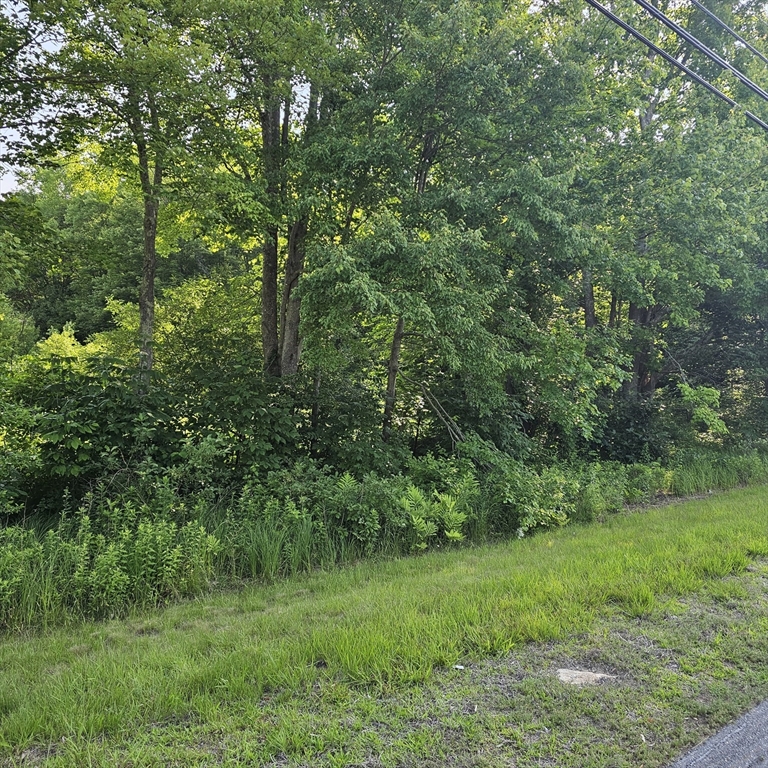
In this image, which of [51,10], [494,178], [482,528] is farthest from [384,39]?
[482,528]

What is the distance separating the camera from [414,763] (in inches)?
81.4

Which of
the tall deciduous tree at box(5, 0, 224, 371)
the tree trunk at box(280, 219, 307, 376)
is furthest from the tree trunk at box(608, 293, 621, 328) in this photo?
the tall deciduous tree at box(5, 0, 224, 371)

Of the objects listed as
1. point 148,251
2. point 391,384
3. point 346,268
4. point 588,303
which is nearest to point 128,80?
point 148,251

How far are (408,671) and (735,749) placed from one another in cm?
149

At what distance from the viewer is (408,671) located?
2.69 m

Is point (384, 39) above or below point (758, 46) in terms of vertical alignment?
below

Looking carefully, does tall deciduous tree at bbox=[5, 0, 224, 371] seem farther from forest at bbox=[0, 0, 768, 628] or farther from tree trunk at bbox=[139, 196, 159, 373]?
tree trunk at bbox=[139, 196, 159, 373]

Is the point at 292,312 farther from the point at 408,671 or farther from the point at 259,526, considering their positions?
the point at 408,671

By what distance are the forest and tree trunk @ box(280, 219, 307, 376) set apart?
2.6 inches

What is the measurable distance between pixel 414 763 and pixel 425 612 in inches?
54.0

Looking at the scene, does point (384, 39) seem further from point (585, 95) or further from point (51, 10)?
point (51, 10)

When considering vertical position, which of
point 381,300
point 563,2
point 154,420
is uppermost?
point 563,2

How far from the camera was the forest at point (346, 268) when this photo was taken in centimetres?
536

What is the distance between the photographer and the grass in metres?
2.19
